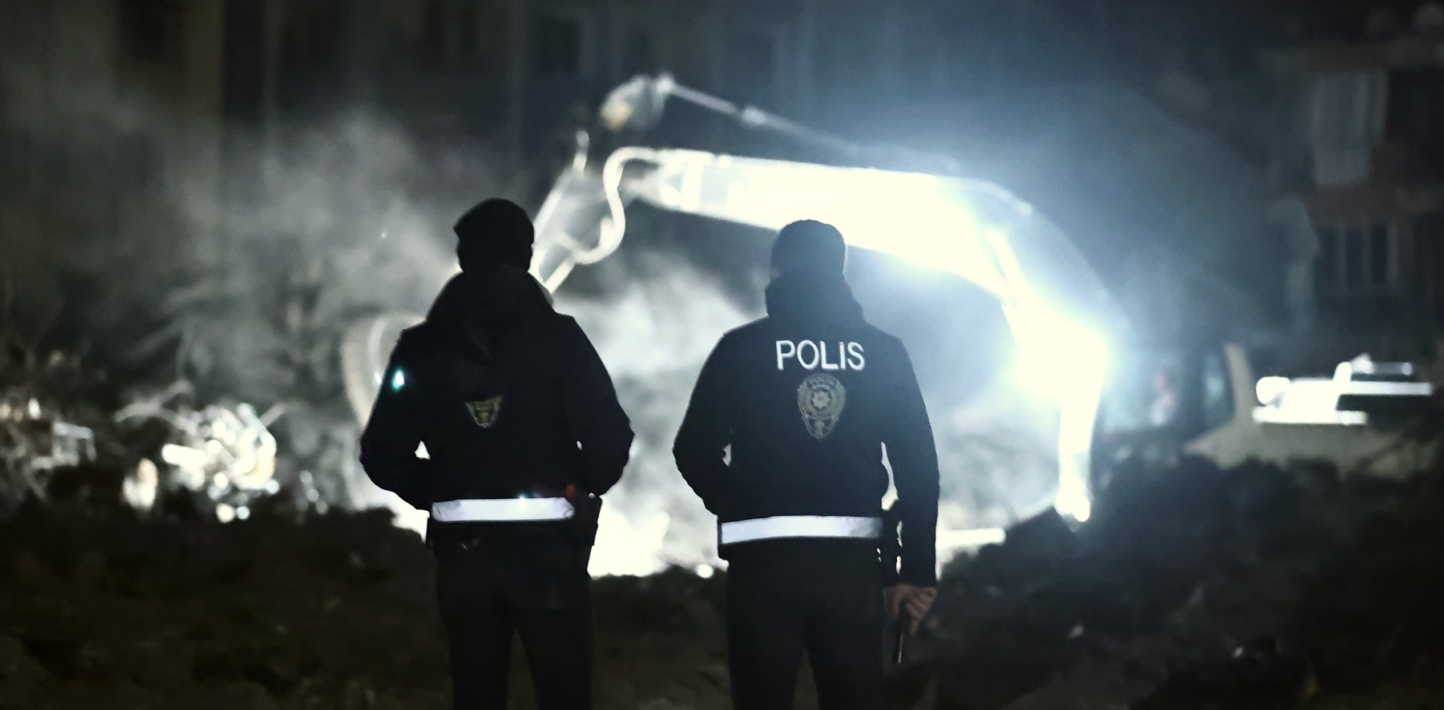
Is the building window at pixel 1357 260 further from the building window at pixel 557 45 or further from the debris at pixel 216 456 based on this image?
the debris at pixel 216 456

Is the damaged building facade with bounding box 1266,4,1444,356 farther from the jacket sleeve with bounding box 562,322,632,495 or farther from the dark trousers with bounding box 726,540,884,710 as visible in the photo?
the jacket sleeve with bounding box 562,322,632,495

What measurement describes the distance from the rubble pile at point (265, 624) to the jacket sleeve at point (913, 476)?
3632mm

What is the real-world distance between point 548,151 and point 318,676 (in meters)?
6.98

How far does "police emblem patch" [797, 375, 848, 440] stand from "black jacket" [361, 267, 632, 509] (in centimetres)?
46

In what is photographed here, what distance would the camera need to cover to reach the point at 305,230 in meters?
27.7

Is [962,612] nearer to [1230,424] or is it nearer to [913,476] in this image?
[1230,424]

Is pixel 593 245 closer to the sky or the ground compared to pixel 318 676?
closer to the sky

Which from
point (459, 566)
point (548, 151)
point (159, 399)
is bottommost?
point (459, 566)

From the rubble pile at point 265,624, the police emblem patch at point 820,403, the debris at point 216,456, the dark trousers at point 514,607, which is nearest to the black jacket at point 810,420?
the police emblem patch at point 820,403

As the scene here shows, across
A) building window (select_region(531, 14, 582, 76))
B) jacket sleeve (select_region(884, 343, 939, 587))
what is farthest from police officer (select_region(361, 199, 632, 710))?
building window (select_region(531, 14, 582, 76))

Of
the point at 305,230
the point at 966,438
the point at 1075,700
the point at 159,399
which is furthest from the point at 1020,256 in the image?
the point at 305,230

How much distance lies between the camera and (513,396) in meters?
4.75

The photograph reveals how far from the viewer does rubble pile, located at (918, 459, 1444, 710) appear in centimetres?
844

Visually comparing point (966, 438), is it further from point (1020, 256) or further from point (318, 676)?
point (318, 676)
